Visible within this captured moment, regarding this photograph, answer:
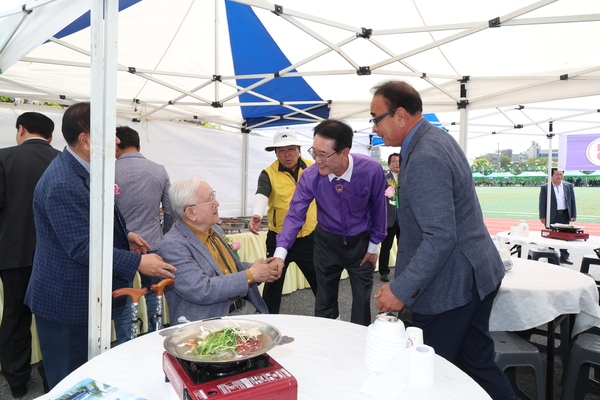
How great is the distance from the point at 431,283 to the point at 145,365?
1.17 m

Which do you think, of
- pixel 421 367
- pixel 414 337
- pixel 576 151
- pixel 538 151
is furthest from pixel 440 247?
pixel 538 151

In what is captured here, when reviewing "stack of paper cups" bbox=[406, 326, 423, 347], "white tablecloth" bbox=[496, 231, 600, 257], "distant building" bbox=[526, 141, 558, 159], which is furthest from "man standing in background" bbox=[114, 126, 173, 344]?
"distant building" bbox=[526, 141, 558, 159]

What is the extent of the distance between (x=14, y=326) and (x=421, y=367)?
293 centimetres

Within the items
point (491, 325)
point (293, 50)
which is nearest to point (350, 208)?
point (491, 325)

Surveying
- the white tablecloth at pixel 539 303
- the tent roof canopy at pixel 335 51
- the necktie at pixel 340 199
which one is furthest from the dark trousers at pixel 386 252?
the white tablecloth at pixel 539 303

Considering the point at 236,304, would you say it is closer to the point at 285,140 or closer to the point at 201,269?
the point at 201,269

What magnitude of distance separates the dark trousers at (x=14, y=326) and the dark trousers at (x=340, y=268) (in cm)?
210

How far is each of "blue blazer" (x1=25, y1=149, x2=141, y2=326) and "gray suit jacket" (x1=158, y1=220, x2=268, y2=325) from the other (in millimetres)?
220

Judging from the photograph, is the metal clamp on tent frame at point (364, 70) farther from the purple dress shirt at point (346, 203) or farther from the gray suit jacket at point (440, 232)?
the gray suit jacket at point (440, 232)

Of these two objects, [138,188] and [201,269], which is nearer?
[201,269]

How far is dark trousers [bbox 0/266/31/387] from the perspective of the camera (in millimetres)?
2775

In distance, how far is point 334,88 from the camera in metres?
5.63

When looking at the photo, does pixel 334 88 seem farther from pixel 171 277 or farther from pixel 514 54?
pixel 171 277

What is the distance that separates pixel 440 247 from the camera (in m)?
1.58
